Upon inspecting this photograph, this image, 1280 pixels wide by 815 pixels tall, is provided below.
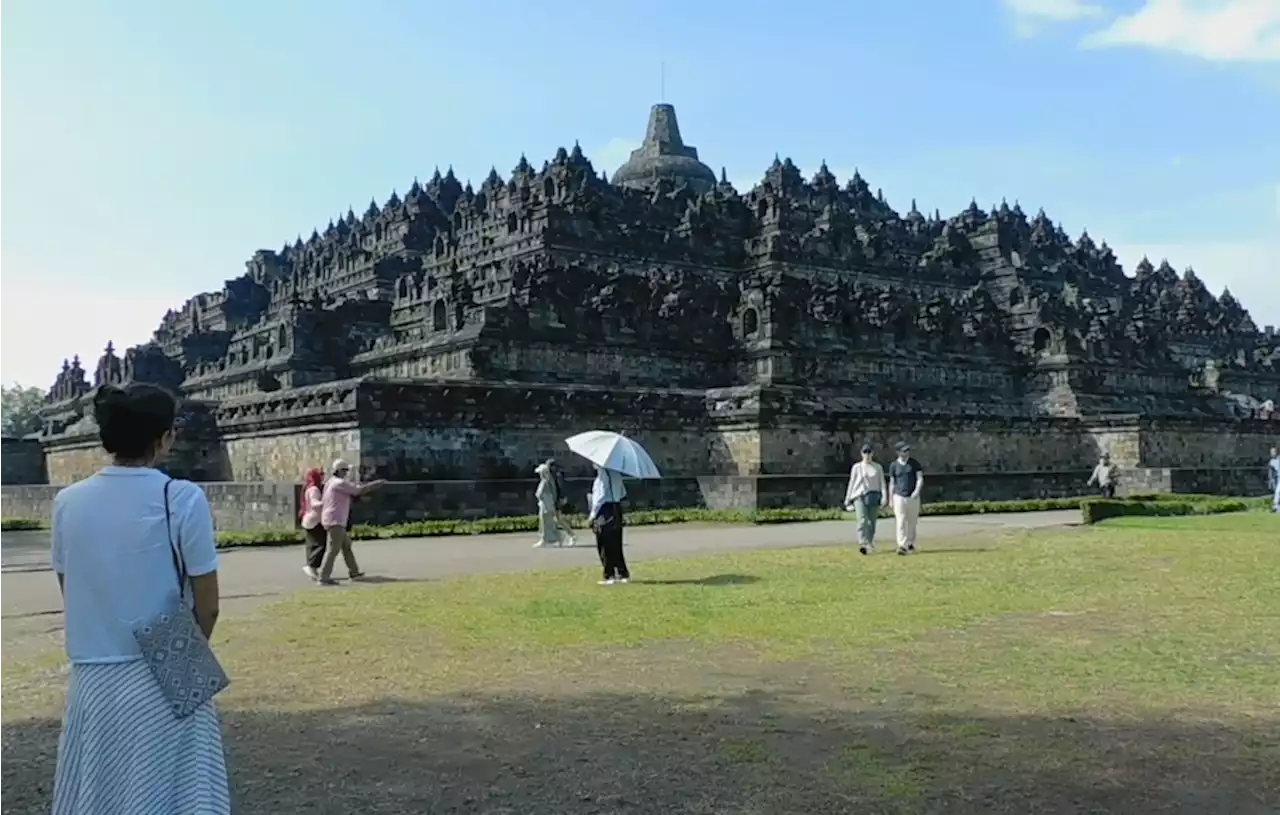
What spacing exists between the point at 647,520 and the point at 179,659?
18893 mm

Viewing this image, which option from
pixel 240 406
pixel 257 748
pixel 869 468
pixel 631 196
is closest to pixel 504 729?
pixel 257 748

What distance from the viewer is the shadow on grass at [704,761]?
526 cm

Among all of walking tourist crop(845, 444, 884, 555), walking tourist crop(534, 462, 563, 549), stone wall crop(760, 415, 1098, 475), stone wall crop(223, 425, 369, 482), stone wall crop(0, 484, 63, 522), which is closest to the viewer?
walking tourist crop(845, 444, 884, 555)

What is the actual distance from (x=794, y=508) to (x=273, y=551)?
1093 cm

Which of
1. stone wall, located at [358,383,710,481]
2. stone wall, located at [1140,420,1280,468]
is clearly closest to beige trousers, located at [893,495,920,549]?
stone wall, located at [358,383,710,481]

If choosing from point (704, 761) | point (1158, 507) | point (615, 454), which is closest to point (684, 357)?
point (1158, 507)

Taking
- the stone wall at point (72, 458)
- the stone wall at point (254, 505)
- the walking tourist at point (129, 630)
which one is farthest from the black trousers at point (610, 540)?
the stone wall at point (72, 458)

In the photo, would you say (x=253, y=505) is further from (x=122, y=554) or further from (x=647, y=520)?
(x=122, y=554)

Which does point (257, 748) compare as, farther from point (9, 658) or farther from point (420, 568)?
→ point (420, 568)

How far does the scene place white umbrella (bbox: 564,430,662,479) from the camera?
13.1m

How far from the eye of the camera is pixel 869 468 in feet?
51.6

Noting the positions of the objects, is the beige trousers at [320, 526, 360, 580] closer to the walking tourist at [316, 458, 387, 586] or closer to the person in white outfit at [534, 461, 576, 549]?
the walking tourist at [316, 458, 387, 586]

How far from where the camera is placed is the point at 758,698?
282 inches

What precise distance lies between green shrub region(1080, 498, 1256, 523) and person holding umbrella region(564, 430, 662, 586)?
1161cm
